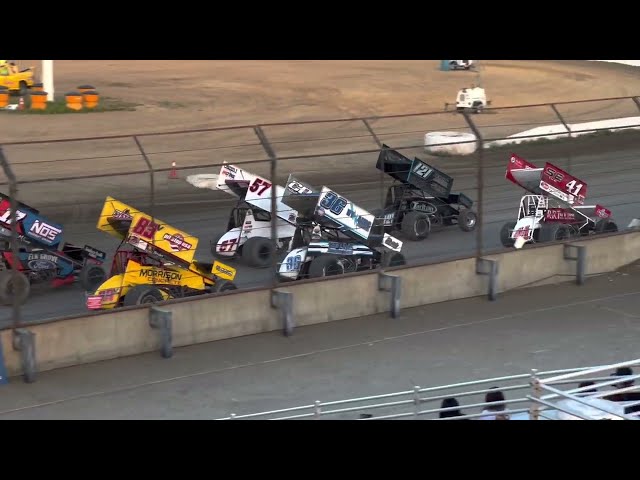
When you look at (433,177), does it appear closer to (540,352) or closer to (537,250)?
(537,250)

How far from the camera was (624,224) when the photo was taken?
2011cm

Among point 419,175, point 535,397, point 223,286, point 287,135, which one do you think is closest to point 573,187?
point 419,175

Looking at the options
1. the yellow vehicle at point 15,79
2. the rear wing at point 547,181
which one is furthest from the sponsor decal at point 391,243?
the yellow vehicle at point 15,79

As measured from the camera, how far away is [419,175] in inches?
744

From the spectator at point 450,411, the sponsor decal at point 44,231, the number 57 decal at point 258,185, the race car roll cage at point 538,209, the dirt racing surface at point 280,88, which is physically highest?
the number 57 decal at point 258,185

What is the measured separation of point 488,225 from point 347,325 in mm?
6339

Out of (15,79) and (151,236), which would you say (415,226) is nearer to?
(151,236)

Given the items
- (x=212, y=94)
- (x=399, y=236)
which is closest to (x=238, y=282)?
(x=399, y=236)

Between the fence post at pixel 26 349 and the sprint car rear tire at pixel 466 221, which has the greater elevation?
the fence post at pixel 26 349

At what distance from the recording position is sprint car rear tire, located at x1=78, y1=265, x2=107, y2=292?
15586 millimetres

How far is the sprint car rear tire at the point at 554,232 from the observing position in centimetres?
1759

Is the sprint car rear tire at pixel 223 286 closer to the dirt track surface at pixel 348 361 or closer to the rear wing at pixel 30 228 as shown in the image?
the dirt track surface at pixel 348 361

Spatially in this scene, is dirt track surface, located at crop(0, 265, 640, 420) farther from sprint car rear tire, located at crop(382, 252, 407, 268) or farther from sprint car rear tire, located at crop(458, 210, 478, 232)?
sprint car rear tire, located at crop(458, 210, 478, 232)

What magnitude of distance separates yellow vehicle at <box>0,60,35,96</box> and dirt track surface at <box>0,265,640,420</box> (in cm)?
2091
